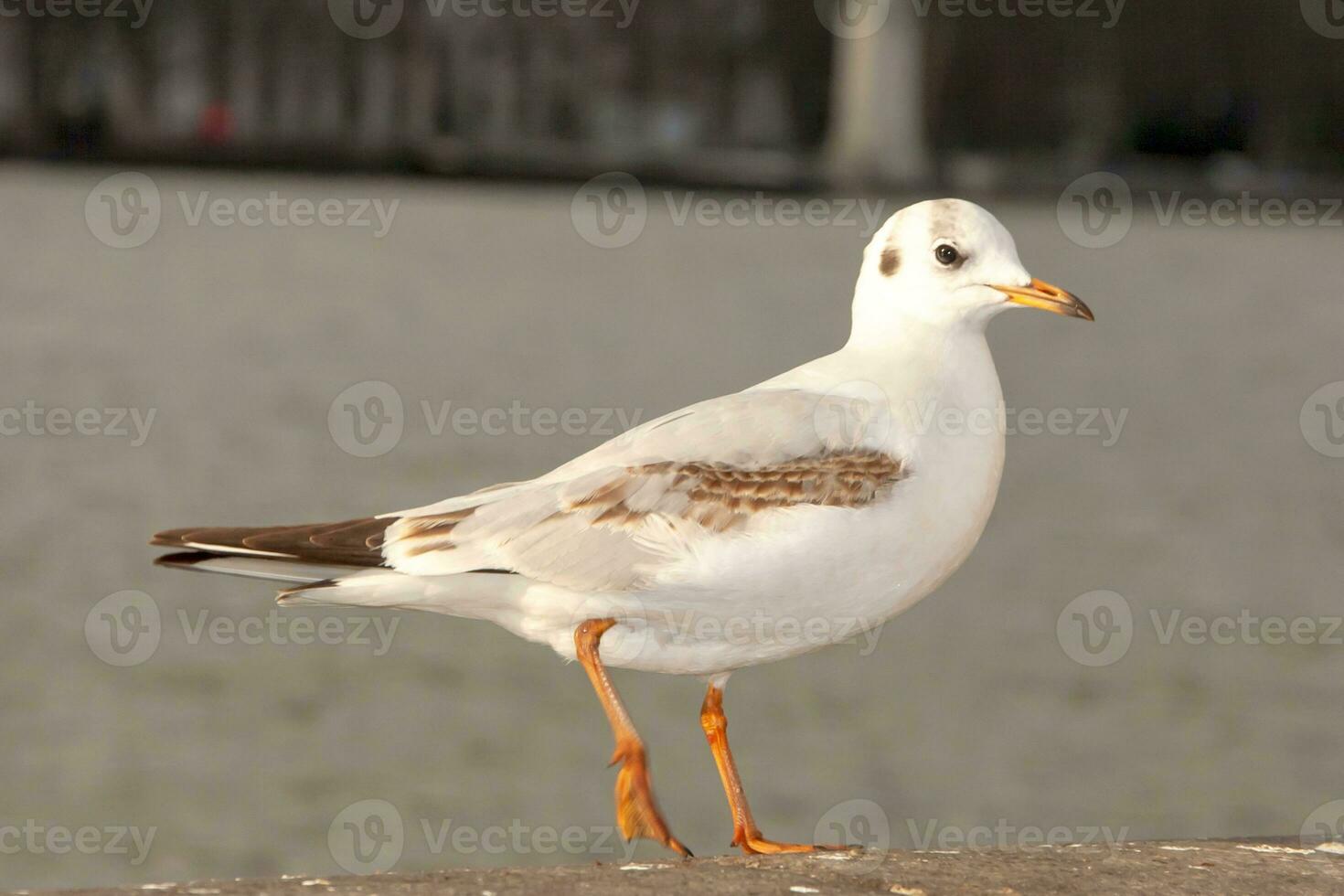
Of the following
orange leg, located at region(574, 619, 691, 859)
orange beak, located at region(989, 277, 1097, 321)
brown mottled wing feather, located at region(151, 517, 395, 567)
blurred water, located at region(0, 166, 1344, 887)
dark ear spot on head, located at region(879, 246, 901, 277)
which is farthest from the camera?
blurred water, located at region(0, 166, 1344, 887)

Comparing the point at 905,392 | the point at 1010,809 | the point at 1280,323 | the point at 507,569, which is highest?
the point at 1280,323

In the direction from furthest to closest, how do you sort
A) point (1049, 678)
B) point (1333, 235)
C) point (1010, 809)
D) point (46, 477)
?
point (1333, 235) < point (46, 477) < point (1049, 678) < point (1010, 809)

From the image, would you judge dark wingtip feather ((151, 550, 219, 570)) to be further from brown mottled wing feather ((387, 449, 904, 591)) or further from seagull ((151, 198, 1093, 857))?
brown mottled wing feather ((387, 449, 904, 591))

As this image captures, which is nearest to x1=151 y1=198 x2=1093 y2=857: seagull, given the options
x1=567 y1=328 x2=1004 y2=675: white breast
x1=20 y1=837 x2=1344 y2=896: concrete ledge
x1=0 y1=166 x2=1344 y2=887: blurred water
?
x1=567 y1=328 x2=1004 y2=675: white breast

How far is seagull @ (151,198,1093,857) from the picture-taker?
485cm

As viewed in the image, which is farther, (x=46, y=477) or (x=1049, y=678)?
(x=46, y=477)

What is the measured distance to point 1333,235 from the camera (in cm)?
3391

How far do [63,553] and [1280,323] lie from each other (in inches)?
755

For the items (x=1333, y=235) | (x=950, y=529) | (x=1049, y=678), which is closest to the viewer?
(x=950, y=529)

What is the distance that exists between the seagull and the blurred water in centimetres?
940

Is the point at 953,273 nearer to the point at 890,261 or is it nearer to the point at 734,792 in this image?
the point at 890,261

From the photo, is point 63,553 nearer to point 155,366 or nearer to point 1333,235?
point 155,366

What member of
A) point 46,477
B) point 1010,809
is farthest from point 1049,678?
point 46,477

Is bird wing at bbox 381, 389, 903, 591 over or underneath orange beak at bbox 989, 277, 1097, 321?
underneath
